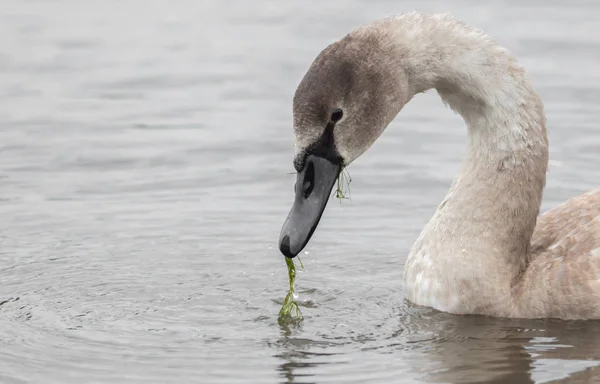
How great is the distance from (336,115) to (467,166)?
130cm

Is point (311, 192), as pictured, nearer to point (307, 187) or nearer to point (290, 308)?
point (307, 187)

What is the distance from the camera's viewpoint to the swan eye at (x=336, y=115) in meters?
8.88

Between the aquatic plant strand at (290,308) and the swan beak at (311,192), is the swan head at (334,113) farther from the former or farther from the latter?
the aquatic plant strand at (290,308)

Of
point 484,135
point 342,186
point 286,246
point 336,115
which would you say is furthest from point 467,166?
point 286,246

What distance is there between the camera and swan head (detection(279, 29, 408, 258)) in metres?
8.80

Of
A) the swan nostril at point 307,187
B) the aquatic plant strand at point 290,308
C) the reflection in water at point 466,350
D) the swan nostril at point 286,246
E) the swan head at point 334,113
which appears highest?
the swan head at point 334,113

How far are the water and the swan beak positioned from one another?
27.5 inches

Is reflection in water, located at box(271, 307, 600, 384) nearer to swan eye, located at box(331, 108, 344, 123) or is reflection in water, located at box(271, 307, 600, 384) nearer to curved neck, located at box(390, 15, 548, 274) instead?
curved neck, located at box(390, 15, 548, 274)

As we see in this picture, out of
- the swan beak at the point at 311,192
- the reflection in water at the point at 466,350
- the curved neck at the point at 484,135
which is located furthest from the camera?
the curved neck at the point at 484,135

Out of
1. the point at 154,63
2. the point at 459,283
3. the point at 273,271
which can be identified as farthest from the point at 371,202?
the point at 154,63

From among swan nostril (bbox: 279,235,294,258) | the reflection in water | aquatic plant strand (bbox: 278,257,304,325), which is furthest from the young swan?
aquatic plant strand (bbox: 278,257,304,325)

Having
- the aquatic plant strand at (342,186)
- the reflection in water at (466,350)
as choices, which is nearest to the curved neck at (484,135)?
the reflection in water at (466,350)

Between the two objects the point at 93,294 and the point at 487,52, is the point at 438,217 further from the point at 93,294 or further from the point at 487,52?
the point at 93,294

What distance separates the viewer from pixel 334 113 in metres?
8.88
